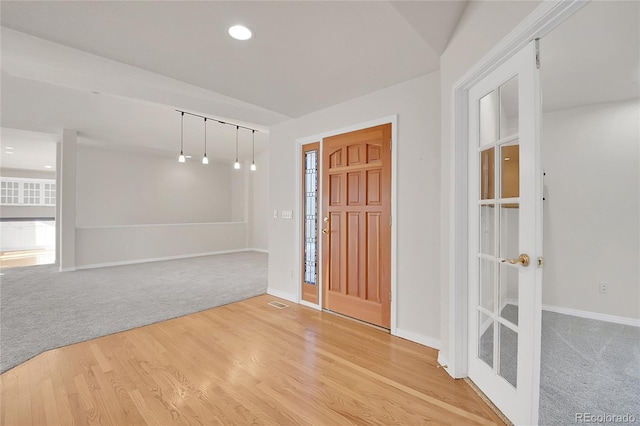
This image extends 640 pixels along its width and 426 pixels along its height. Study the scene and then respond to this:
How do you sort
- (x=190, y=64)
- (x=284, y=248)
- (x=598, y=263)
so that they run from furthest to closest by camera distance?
(x=284, y=248)
(x=598, y=263)
(x=190, y=64)

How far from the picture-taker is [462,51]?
198 cm

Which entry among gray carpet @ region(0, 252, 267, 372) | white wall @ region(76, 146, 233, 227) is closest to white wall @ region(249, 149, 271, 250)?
white wall @ region(76, 146, 233, 227)

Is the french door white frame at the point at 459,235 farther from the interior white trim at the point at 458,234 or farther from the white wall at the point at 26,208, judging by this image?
the white wall at the point at 26,208

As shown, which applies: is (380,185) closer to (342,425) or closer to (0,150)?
(342,425)

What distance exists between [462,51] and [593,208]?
2.77m

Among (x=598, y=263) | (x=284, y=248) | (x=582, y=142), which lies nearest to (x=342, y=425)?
(x=284, y=248)

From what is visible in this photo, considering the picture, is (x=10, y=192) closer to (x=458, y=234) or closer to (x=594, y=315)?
(x=458, y=234)

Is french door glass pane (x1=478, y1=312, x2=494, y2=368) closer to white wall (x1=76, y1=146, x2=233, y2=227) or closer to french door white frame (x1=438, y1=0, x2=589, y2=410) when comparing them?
french door white frame (x1=438, y1=0, x2=589, y2=410)

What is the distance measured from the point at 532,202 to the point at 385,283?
68.4 inches

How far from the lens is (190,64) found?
2469mm

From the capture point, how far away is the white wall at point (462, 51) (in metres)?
1.53

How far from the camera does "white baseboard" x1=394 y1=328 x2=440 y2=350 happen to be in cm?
256
